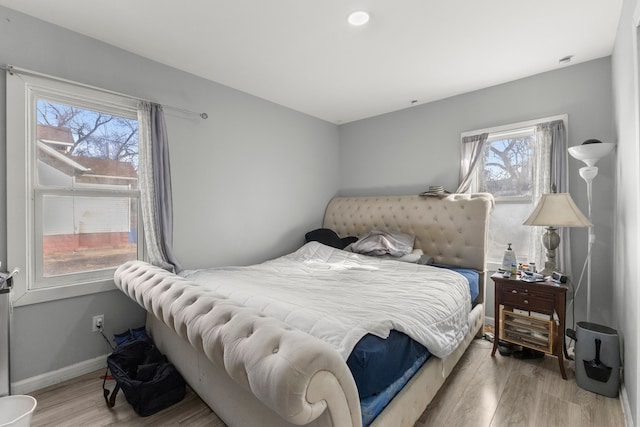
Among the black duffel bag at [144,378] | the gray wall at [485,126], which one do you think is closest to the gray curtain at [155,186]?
the black duffel bag at [144,378]

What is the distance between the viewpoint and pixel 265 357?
98cm

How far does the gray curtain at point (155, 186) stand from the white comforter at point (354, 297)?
29cm

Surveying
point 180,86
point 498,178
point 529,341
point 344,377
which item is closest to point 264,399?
point 344,377

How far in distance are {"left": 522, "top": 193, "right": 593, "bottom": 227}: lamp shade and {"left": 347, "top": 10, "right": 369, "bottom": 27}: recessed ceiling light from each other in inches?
74.7

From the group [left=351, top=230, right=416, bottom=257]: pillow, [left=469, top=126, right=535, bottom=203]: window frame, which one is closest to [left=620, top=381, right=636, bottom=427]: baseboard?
[left=469, top=126, right=535, bottom=203]: window frame

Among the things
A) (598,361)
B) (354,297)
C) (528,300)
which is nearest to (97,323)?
(354,297)

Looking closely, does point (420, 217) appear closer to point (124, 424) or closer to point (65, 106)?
point (124, 424)

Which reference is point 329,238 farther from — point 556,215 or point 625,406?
point 625,406

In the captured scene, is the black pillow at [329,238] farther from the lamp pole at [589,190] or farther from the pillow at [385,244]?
the lamp pole at [589,190]

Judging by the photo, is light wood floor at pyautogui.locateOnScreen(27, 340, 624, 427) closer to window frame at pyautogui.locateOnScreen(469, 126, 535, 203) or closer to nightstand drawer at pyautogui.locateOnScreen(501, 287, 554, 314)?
nightstand drawer at pyautogui.locateOnScreen(501, 287, 554, 314)

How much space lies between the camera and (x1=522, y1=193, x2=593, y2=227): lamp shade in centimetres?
212

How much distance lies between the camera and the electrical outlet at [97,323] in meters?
2.23

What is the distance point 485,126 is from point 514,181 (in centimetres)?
65

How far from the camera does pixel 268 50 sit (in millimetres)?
2348
